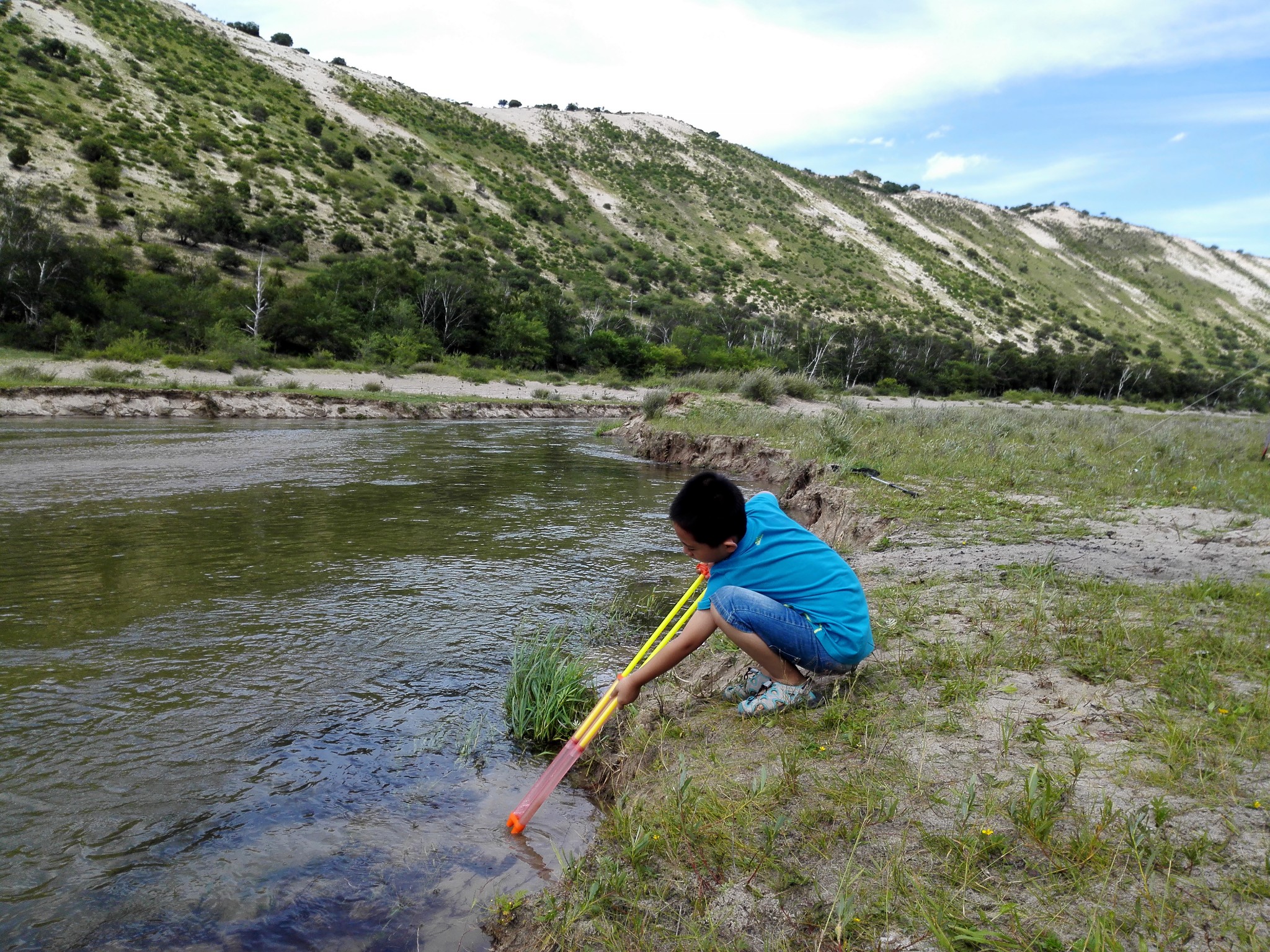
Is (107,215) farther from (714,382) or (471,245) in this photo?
(714,382)

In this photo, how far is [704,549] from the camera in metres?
Result: 3.23

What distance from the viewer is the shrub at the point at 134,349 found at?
973 inches

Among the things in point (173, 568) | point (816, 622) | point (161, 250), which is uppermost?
point (161, 250)

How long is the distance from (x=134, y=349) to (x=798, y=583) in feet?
97.5

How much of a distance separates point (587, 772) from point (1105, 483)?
8.53 meters

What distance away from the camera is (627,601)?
247 inches

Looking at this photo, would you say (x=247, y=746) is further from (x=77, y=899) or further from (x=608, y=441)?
(x=608, y=441)

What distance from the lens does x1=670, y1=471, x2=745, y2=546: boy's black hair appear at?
10.2 feet

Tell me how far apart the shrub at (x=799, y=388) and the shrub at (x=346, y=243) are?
36241 millimetres

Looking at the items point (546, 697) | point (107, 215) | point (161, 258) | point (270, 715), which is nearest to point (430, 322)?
point (161, 258)

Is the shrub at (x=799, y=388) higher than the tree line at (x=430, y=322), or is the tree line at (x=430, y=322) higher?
the tree line at (x=430, y=322)

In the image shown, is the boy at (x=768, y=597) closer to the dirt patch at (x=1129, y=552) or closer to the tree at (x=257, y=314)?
the dirt patch at (x=1129, y=552)

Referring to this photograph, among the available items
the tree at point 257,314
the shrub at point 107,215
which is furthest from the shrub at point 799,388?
the shrub at point 107,215

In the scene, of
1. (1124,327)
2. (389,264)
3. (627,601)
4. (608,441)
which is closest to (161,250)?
(389,264)
